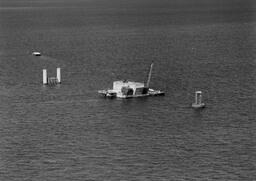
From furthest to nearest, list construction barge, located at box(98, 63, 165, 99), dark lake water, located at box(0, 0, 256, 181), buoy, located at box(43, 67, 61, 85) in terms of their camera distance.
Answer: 1. buoy, located at box(43, 67, 61, 85)
2. construction barge, located at box(98, 63, 165, 99)
3. dark lake water, located at box(0, 0, 256, 181)

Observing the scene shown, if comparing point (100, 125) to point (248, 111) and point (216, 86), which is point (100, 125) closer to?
point (248, 111)

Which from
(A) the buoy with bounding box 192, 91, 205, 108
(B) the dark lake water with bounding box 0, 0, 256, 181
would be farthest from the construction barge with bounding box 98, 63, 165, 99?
(A) the buoy with bounding box 192, 91, 205, 108

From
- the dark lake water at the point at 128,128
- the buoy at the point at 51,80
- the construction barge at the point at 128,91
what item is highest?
the buoy at the point at 51,80

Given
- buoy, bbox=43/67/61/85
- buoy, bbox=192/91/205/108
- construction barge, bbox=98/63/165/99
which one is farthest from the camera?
buoy, bbox=43/67/61/85

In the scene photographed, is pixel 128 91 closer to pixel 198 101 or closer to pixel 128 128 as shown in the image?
pixel 198 101

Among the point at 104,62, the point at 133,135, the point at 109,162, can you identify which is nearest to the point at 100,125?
the point at 133,135

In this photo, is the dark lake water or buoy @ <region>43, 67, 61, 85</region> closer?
the dark lake water

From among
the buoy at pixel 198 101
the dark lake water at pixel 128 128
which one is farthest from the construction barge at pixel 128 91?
the buoy at pixel 198 101

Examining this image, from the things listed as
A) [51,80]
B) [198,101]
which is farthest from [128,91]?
[51,80]

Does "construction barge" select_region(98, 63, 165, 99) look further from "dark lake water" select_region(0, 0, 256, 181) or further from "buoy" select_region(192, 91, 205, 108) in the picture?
"buoy" select_region(192, 91, 205, 108)

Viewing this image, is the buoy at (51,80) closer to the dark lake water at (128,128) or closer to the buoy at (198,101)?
the dark lake water at (128,128)

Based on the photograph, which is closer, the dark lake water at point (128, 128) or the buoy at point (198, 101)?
the dark lake water at point (128, 128)
